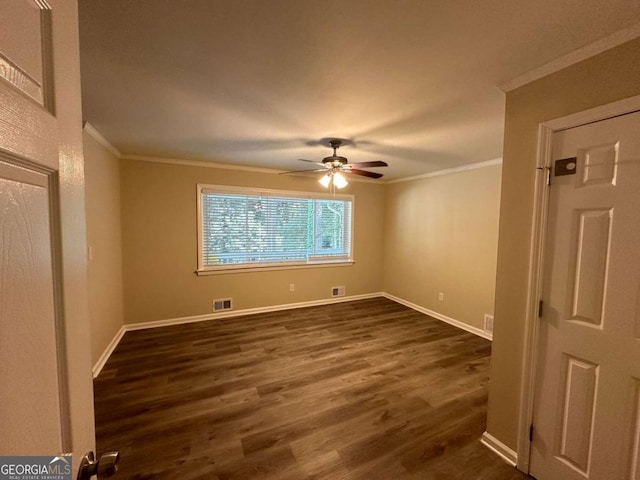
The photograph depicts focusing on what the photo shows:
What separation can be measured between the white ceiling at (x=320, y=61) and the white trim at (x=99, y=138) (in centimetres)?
9

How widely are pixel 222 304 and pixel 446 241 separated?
357 cm

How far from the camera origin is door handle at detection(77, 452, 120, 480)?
576 mm

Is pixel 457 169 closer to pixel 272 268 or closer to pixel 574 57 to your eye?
pixel 574 57

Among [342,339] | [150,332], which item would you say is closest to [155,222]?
[150,332]

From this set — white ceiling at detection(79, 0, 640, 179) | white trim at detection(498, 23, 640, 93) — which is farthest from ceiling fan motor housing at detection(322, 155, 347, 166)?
white trim at detection(498, 23, 640, 93)

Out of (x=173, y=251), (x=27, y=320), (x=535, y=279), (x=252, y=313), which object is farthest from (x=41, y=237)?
(x=252, y=313)

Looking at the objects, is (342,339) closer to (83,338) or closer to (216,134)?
(216,134)

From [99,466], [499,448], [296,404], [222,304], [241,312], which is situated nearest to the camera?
[99,466]

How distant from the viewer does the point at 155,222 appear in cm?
362

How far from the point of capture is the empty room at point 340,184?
1.70ft

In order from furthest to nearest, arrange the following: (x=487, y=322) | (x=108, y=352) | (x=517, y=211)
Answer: (x=487, y=322) → (x=108, y=352) → (x=517, y=211)

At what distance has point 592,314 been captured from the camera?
52.4 inches

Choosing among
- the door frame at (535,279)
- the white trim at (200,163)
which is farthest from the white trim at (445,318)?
the white trim at (200,163)

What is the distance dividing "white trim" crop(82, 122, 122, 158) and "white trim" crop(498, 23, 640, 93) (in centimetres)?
330
